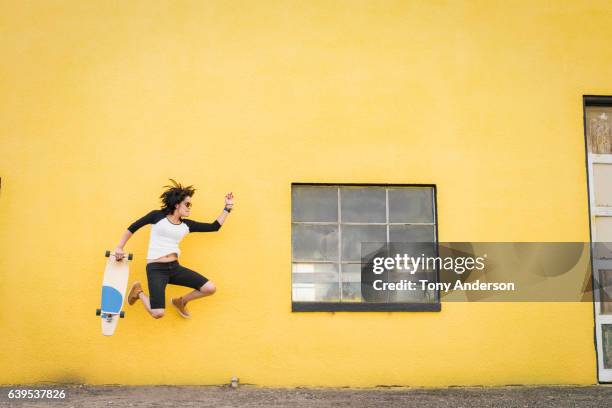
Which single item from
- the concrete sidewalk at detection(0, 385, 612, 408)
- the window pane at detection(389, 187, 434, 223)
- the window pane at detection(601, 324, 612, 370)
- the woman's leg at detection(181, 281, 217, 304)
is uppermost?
the window pane at detection(389, 187, 434, 223)

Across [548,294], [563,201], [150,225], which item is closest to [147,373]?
[150,225]

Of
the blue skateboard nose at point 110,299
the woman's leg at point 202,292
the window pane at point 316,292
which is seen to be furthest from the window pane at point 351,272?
the blue skateboard nose at point 110,299

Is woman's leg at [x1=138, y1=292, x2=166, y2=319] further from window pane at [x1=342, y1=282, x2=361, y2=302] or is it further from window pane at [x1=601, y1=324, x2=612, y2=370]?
window pane at [x1=601, y1=324, x2=612, y2=370]

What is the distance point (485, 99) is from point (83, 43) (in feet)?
14.3

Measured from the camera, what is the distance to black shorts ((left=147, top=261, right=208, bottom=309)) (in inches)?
250

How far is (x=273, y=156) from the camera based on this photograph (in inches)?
273

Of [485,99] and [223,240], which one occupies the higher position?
[485,99]

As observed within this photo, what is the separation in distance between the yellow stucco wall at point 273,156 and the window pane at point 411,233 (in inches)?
6.7

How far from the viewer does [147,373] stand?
661cm

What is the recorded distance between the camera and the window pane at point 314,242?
6.98 meters

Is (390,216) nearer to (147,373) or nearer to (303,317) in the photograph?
(303,317)

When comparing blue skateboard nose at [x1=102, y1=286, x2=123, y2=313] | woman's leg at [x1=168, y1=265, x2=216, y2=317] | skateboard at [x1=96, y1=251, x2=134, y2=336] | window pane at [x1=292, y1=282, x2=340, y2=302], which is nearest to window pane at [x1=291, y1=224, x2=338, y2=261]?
window pane at [x1=292, y1=282, x2=340, y2=302]

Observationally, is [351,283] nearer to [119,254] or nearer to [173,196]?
[173,196]

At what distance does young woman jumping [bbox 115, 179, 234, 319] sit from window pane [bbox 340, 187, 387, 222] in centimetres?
128
